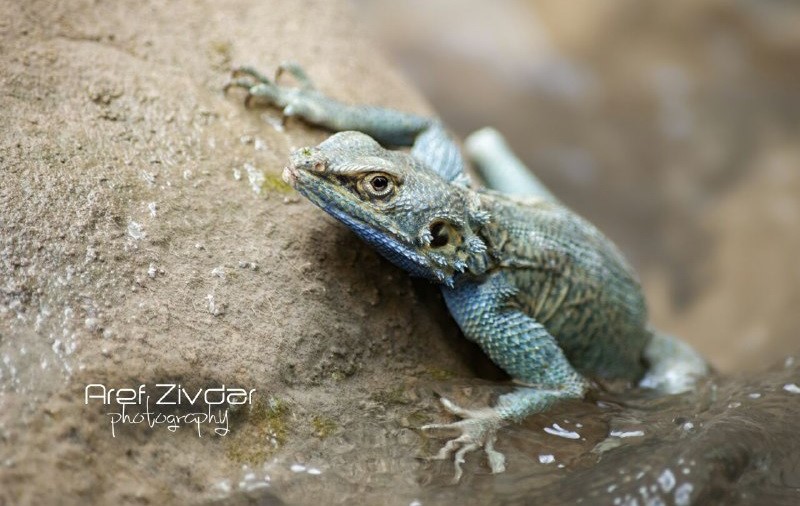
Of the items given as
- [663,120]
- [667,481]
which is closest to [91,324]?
[667,481]

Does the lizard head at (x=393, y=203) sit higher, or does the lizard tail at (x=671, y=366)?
the lizard head at (x=393, y=203)

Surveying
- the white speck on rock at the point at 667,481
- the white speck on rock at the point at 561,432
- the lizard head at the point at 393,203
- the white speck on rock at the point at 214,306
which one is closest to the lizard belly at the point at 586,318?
the lizard head at the point at 393,203

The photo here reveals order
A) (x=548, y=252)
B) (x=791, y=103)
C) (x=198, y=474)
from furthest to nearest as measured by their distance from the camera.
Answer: (x=791, y=103) → (x=548, y=252) → (x=198, y=474)

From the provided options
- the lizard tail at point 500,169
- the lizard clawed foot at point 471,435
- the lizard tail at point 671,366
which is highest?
the lizard tail at point 500,169

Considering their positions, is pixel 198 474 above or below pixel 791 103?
below

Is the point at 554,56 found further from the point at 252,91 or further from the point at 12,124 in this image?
the point at 12,124

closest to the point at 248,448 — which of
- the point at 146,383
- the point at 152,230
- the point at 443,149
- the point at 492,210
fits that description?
the point at 146,383

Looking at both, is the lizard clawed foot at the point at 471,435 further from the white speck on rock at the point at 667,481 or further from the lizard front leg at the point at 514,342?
the white speck on rock at the point at 667,481
